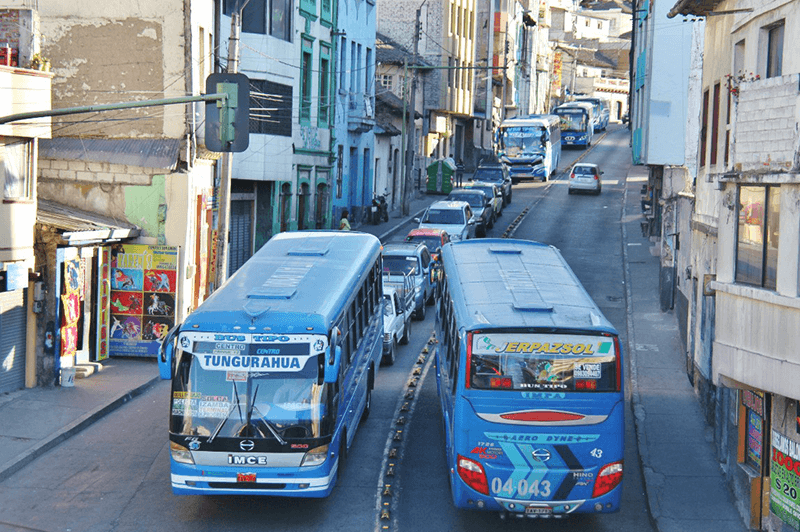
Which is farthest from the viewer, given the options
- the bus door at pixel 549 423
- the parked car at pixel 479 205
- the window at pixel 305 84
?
the parked car at pixel 479 205

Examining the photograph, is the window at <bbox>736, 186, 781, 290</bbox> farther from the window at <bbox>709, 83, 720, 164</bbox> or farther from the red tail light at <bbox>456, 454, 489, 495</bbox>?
the window at <bbox>709, 83, 720, 164</bbox>

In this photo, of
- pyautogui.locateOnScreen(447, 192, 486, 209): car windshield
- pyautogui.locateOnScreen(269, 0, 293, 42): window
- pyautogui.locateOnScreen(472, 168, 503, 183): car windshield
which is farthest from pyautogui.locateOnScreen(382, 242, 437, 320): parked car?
pyautogui.locateOnScreen(472, 168, 503, 183): car windshield

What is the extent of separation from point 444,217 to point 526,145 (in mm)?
24638

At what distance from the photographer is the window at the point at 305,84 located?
37.2 m

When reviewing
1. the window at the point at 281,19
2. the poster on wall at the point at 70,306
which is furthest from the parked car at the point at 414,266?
the window at the point at 281,19

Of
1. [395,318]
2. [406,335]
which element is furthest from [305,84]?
[395,318]

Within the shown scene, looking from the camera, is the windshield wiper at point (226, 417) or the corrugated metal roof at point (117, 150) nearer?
the windshield wiper at point (226, 417)

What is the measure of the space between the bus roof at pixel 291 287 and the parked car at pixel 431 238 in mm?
13171

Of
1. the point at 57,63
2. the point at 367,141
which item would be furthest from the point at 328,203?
the point at 57,63

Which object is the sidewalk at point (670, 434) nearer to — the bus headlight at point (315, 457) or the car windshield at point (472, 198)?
the bus headlight at point (315, 457)

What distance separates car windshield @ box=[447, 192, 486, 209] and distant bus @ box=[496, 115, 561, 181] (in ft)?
57.6

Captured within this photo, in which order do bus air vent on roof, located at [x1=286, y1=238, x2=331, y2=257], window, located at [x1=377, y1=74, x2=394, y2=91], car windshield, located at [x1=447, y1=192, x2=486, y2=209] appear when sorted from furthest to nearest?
window, located at [x1=377, y1=74, x2=394, y2=91], car windshield, located at [x1=447, y1=192, x2=486, y2=209], bus air vent on roof, located at [x1=286, y1=238, x2=331, y2=257]

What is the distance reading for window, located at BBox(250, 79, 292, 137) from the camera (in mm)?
33219

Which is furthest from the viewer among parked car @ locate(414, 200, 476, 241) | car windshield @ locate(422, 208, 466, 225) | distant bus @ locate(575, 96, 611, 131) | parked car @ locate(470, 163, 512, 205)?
distant bus @ locate(575, 96, 611, 131)
